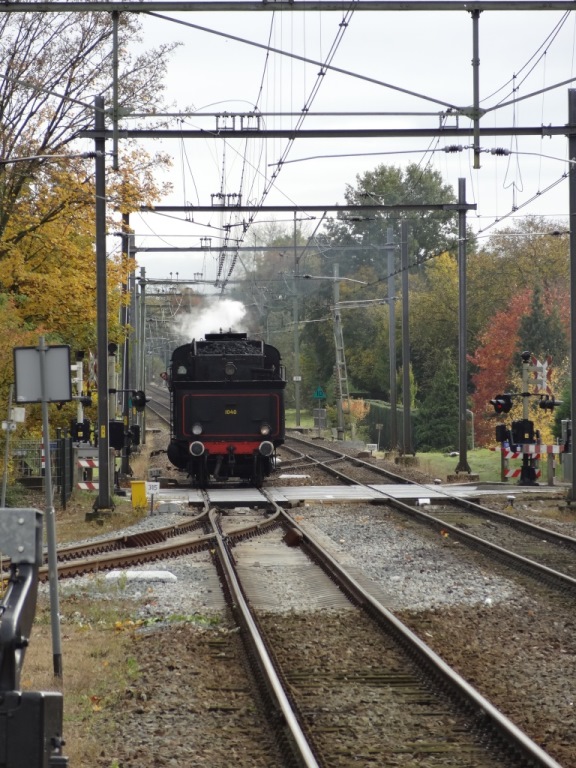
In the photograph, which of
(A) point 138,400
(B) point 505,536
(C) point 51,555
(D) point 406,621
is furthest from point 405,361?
(C) point 51,555

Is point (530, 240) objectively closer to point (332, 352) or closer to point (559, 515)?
point (332, 352)

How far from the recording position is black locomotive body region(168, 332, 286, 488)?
2702cm

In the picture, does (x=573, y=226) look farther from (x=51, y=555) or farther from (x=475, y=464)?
(x=475, y=464)

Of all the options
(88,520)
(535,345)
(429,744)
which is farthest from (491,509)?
(535,345)

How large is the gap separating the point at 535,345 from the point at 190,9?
159 feet

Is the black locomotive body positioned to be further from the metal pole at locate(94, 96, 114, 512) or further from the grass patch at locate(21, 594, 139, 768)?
the grass patch at locate(21, 594, 139, 768)

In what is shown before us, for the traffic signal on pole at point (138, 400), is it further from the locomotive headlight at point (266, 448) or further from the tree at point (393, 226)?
the tree at point (393, 226)

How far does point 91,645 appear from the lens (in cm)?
1019

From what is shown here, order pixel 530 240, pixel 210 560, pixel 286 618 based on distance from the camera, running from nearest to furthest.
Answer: pixel 286 618 < pixel 210 560 < pixel 530 240

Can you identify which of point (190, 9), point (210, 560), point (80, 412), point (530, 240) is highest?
point (530, 240)

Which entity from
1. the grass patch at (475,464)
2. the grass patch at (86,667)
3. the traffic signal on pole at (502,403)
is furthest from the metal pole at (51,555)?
the grass patch at (475,464)

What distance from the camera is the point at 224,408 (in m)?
27.1

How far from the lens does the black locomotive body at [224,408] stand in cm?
2702

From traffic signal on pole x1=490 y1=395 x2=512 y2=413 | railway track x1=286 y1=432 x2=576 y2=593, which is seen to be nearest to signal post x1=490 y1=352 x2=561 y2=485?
traffic signal on pole x1=490 y1=395 x2=512 y2=413
